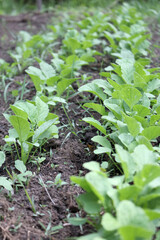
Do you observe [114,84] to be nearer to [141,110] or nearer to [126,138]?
[141,110]

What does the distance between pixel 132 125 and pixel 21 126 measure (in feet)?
1.97

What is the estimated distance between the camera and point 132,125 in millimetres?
1548

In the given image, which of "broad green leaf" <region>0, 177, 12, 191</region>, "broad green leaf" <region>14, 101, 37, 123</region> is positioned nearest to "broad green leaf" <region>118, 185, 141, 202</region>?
"broad green leaf" <region>0, 177, 12, 191</region>

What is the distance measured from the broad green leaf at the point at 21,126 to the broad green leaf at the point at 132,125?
53 centimetres

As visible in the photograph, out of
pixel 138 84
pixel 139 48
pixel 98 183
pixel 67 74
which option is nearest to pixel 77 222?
pixel 98 183

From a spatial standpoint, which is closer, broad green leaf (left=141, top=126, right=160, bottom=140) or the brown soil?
the brown soil

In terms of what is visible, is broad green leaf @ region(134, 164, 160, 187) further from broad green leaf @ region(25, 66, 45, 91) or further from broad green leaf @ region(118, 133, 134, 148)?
broad green leaf @ region(25, 66, 45, 91)

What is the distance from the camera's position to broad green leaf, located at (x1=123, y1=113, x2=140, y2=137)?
1528 millimetres

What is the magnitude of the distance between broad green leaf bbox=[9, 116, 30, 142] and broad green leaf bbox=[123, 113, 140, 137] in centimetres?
53

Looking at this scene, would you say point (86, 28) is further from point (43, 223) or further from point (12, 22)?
point (43, 223)

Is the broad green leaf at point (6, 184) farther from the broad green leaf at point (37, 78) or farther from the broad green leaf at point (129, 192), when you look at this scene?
the broad green leaf at point (37, 78)

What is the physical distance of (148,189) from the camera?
1.20 metres

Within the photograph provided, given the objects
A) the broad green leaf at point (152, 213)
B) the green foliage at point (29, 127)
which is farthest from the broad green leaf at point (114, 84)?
the broad green leaf at point (152, 213)

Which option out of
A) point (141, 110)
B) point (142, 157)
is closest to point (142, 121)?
point (141, 110)
